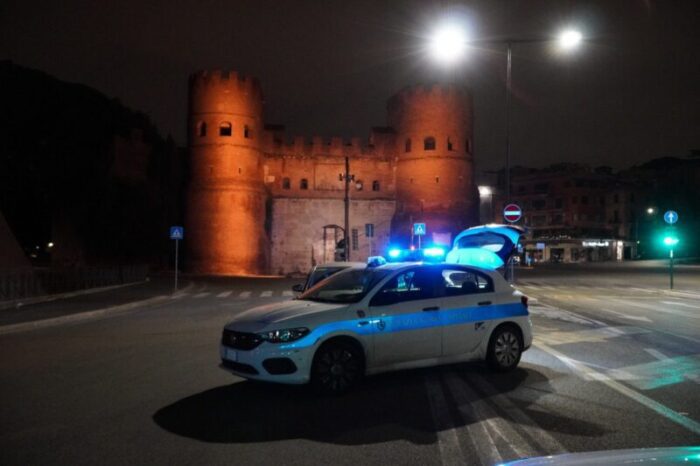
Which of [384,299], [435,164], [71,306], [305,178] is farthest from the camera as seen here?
[305,178]

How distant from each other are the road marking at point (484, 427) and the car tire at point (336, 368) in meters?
1.21

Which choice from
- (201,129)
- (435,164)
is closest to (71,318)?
(201,129)

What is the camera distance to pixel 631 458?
2.62m

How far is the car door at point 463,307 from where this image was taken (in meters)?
8.25

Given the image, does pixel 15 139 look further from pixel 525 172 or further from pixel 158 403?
pixel 158 403

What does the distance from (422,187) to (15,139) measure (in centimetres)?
5926

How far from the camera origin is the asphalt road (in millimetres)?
5355

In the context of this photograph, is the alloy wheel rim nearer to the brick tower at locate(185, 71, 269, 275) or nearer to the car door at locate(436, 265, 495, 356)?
the car door at locate(436, 265, 495, 356)

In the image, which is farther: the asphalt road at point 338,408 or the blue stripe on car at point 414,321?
the blue stripe on car at point 414,321

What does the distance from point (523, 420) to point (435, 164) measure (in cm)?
5302

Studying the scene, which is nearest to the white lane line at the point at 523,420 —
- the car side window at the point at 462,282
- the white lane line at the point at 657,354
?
the car side window at the point at 462,282

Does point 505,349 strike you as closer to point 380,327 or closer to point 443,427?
point 380,327

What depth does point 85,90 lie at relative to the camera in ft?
364

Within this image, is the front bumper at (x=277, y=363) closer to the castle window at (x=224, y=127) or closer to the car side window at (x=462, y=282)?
the car side window at (x=462, y=282)
